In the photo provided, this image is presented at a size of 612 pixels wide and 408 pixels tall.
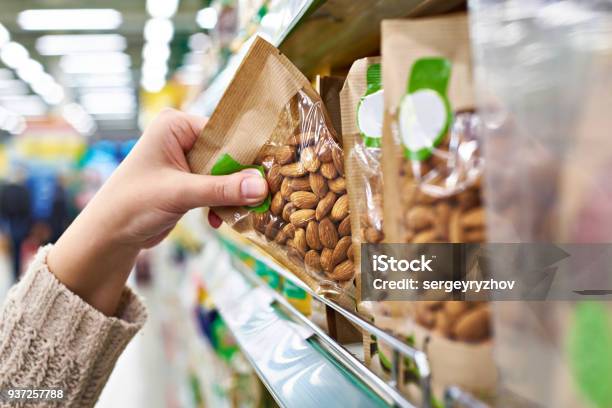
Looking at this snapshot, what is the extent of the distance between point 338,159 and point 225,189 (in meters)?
0.18

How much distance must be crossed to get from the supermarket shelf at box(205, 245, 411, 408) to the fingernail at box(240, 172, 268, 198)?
0.22m

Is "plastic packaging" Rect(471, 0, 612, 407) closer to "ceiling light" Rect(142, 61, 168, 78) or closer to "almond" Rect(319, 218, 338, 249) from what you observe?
"almond" Rect(319, 218, 338, 249)

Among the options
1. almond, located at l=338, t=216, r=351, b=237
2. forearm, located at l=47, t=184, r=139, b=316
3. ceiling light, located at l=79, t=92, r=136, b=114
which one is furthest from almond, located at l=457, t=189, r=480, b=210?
ceiling light, located at l=79, t=92, r=136, b=114

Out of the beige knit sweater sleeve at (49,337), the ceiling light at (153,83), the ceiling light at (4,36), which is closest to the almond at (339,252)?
the beige knit sweater sleeve at (49,337)

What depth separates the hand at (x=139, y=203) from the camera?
90 centimetres

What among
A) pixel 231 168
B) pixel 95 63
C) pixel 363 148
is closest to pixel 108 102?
pixel 95 63

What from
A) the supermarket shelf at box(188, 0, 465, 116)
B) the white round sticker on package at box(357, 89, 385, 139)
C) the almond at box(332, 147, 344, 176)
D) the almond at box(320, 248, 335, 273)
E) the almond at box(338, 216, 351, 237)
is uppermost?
the supermarket shelf at box(188, 0, 465, 116)

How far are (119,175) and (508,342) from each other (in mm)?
782

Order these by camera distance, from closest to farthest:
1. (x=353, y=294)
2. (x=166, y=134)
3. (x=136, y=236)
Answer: (x=353, y=294) → (x=166, y=134) → (x=136, y=236)

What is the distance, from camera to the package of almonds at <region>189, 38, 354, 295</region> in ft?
2.66

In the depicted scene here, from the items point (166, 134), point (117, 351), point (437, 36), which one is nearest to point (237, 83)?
point (166, 134)

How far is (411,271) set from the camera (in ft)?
1.85

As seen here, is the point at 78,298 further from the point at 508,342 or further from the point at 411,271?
the point at 508,342

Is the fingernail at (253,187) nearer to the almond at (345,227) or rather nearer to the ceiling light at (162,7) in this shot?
the almond at (345,227)
